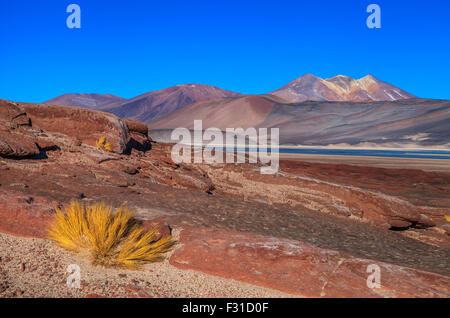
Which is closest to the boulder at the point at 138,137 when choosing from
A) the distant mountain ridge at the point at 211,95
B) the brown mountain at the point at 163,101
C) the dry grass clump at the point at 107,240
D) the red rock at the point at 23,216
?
the red rock at the point at 23,216

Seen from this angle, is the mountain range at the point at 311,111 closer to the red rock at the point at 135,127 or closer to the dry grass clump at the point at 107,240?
the red rock at the point at 135,127

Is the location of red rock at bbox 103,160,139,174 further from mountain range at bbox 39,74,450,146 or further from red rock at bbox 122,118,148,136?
mountain range at bbox 39,74,450,146

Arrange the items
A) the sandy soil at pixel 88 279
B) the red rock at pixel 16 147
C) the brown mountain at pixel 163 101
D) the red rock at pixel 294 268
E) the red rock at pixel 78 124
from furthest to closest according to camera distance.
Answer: the brown mountain at pixel 163 101
the red rock at pixel 78 124
the red rock at pixel 16 147
the red rock at pixel 294 268
the sandy soil at pixel 88 279

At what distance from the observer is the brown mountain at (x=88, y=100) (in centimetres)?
16938

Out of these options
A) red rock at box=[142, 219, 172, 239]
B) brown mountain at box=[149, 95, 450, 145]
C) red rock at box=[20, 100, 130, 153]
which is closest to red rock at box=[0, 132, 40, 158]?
red rock at box=[20, 100, 130, 153]

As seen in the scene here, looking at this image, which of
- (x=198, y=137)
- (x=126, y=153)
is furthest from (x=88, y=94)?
(x=126, y=153)

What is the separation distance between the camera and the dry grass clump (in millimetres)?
3639

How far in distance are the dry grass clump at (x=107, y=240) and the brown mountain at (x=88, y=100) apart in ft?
575

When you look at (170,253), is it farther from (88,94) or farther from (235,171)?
(88,94)

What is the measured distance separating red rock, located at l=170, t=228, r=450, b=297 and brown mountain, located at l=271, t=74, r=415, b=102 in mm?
169322

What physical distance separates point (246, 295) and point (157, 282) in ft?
2.68

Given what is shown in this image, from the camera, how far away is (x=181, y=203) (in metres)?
6.13

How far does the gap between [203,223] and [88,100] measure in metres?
189

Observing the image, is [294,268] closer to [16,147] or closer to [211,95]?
[16,147]
